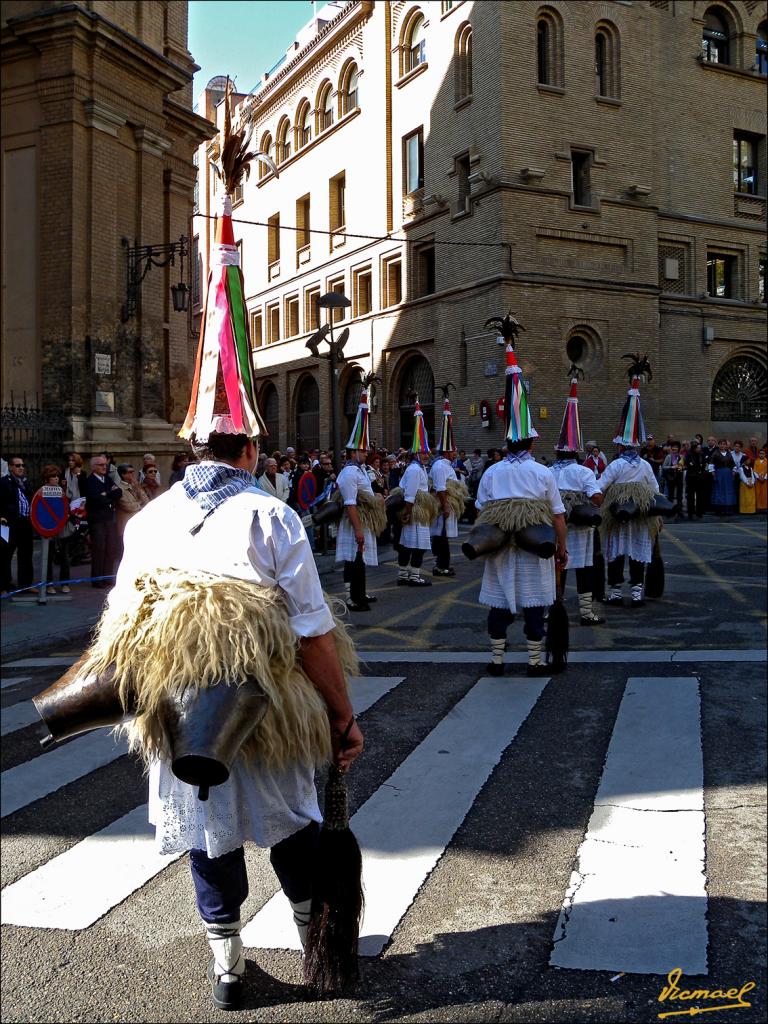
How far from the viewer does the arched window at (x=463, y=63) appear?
23.4 metres

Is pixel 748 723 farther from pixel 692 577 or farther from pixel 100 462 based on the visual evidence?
pixel 100 462

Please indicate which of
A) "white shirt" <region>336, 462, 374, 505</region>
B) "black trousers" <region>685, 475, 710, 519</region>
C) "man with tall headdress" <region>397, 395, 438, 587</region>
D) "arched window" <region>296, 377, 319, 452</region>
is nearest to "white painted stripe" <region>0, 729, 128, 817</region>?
"white shirt" <region>336, 462, 374, 505</region>

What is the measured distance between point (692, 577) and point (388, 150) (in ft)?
72.3

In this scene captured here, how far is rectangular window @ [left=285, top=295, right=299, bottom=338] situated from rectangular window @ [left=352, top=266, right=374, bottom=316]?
6278 millimetres

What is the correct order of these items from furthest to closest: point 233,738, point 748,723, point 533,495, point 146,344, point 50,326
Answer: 1. point 146,344
2. point 50,326
3. point 533,495
4. point 748,723
5. point 233,738

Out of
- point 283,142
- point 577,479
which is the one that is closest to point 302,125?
point 283,142

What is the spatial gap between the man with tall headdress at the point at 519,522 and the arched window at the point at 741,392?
23.5m

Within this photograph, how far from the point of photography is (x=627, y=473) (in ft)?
34.0

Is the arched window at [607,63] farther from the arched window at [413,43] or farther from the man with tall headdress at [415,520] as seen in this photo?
the man with tall headdress at [415,520]

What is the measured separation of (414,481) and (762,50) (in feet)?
85.2

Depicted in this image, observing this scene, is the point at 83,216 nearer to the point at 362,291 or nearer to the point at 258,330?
the point at 362,291

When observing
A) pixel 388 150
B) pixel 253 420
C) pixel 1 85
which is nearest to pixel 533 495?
pixel 253 420

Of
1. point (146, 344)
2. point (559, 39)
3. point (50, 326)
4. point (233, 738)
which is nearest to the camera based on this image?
point (233, 738)

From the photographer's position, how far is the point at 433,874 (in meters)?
4.11
